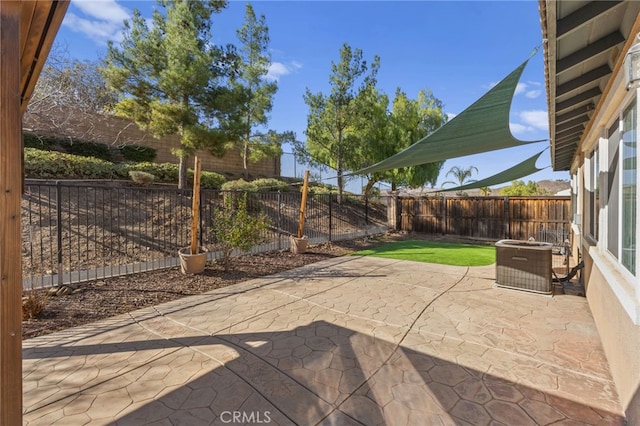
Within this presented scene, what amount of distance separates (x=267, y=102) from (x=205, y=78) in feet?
18.4

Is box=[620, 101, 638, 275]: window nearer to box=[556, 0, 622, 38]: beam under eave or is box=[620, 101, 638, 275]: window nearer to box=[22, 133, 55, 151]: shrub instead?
box=[556, 0, 622, 38]: beam under eave

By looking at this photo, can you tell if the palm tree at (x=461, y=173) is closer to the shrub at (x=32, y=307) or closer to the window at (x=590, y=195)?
the window at (x=590, y=195)

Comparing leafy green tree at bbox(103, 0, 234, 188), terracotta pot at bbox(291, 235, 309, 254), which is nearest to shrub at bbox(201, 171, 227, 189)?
leafy green tree at bbox(103, 0, 234, 188)

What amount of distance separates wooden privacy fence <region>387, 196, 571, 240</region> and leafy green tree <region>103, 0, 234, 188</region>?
390 inches

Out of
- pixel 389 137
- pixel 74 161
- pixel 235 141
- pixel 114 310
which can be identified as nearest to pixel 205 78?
pixel 235 141

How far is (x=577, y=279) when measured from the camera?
5617 mm

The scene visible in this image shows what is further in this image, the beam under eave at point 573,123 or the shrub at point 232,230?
the shrub at point 232,230

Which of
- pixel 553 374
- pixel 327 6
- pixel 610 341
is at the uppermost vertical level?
pixel 327 6

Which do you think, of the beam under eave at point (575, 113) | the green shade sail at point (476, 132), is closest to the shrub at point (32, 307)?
the green shade sail at point (476, 132)

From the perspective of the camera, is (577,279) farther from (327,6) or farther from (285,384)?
(327,6)

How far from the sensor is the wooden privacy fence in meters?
11.2

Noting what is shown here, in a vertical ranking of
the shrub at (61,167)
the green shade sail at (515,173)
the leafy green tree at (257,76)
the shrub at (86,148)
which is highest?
the leafy green tree at (257,76)

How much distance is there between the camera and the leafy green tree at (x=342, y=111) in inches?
516

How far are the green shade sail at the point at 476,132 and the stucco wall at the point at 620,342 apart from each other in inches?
82.3
